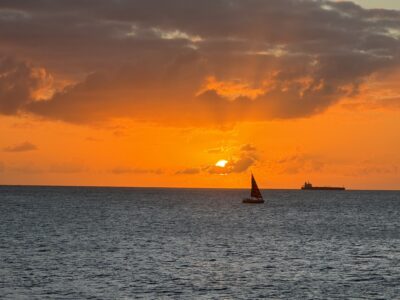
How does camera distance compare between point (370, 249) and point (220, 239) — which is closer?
point (370, 249)

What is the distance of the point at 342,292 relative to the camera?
64688 millimetres

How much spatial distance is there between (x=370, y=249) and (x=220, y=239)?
2703 cm

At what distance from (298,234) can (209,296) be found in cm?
7159

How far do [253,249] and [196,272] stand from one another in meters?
27.4

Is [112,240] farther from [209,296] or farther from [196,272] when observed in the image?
[209,296]

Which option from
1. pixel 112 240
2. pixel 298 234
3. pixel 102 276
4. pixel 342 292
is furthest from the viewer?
pixel 298 234

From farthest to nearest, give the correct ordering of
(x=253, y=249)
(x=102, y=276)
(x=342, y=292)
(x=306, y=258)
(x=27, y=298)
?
(x=253, y=249)
(x=306, y=258)
(x=102, y=276)
(x=342, y=292)
(x=27, y=298)

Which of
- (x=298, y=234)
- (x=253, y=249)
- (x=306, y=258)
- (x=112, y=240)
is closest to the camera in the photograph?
(x=306, y=258)

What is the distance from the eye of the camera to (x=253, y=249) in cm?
10144

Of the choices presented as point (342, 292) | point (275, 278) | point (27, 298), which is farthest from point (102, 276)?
point (342, 292)

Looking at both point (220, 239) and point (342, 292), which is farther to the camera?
point (220, 239)

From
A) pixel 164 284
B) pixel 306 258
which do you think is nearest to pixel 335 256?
pixel 306 258

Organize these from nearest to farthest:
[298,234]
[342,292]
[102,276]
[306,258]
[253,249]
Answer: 1. [342,292]
2. [102,276]
3. [306,258]
4. [253,249]
5. [298,234]

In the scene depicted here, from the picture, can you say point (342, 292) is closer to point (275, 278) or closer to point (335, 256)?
point (275, 278)
